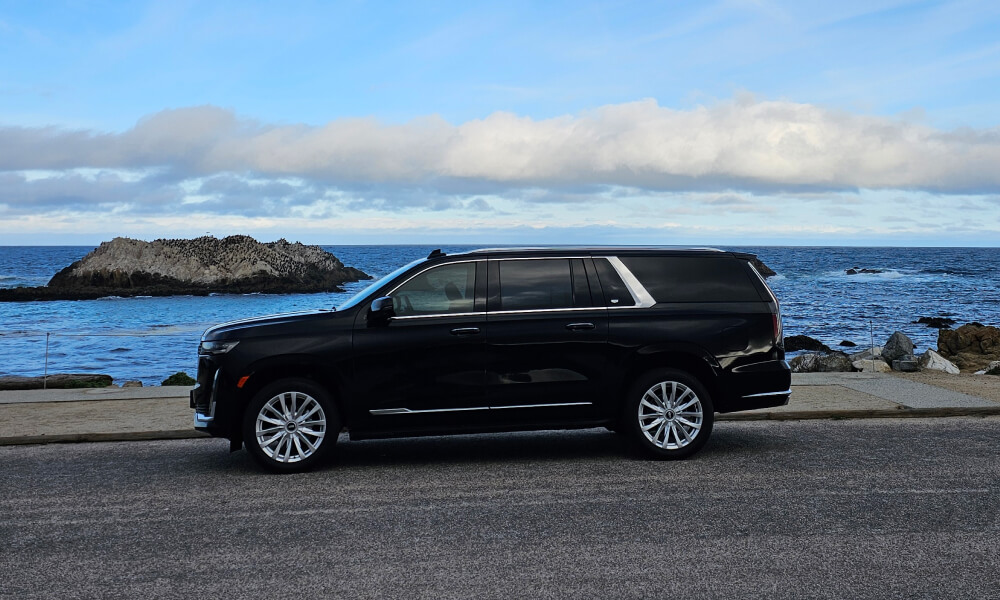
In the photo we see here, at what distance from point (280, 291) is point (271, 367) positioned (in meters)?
67.3

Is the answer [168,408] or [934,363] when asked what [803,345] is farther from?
[168,408]

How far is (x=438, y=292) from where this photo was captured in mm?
8180

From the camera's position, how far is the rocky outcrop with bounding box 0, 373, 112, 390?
14.5 meters

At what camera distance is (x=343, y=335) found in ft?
26.0

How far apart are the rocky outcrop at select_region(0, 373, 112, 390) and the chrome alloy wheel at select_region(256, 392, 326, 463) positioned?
8233 mm

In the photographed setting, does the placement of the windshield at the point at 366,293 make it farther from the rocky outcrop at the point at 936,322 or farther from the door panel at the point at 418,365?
the rocky outcrop at the point at 936,322

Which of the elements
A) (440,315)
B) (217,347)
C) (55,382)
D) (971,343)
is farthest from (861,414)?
(971,343)

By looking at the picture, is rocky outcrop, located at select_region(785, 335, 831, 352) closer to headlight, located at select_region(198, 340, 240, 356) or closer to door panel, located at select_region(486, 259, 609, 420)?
door panel, located at select_region(486, 259, 609, 420)

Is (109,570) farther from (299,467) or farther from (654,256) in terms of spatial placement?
(654,256)

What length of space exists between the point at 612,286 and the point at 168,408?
6.37m

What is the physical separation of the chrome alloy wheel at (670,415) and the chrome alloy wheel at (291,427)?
109 inches

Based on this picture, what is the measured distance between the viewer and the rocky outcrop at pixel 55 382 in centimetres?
1446

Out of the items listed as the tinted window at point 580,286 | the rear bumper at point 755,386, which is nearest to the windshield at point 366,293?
the tinted window at point 580,286

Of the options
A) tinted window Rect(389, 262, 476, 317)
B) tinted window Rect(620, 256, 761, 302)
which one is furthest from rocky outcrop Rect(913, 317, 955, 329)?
tinted window Rect(389, 262, 476, 317)
